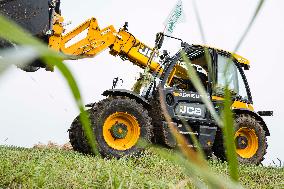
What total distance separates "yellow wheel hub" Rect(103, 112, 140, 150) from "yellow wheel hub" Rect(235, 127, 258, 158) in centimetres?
269

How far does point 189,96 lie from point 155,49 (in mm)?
1490

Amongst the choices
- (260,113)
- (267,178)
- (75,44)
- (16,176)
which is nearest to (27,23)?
(75,44)

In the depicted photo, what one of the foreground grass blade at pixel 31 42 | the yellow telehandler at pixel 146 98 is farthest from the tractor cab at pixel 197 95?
the foreground grass blade at pixel 31 42

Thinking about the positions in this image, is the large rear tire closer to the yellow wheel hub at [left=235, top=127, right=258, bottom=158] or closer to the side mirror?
the yellow wheel hub at [left=235, top=127, right=258, bottom=158]

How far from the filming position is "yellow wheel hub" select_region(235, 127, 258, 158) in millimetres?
9367

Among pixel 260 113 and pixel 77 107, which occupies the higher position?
pixel 260 113

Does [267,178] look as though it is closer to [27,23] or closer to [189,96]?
[189,96]

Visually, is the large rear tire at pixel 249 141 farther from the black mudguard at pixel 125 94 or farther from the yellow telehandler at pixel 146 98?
the black mudguard at pixel 125 94

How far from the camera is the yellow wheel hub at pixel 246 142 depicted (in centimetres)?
937

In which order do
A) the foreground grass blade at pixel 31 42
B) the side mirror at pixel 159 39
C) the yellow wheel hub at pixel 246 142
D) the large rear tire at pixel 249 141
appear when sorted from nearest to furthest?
1. the foreground grass blade at pixel 31 42
2. the side mirror at pixel 159 39
3. the large rear tire at pixel 249 141
4. the yellow wheel hub at pixel 246 142

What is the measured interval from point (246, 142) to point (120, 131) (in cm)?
330

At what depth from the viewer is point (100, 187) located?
123 inches

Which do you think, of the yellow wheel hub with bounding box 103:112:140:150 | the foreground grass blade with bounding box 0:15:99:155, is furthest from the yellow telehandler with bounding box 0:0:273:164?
the foreground grass blade with bounding box 0:15:99:155

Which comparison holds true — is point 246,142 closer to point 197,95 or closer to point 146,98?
point 197,95
